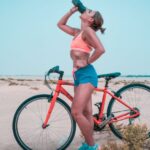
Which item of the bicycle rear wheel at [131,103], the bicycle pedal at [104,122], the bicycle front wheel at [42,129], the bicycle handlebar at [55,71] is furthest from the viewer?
the bicycle rear wheel at [131,103]

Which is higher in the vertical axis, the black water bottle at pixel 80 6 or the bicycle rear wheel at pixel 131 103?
the black water bottle at pixel 80 6

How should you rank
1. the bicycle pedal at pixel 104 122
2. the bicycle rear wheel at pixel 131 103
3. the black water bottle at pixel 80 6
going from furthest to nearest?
the bicycle rear wheel at pixel 131 103, the bicycle pedal at pixel 104 122, the black water bottle at pixel 80 6

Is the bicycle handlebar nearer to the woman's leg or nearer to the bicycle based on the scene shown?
the bicycle

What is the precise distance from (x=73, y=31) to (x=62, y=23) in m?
0.27

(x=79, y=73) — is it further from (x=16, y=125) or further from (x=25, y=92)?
(x=25, y=92)

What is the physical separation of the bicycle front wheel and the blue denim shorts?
0.81 meters

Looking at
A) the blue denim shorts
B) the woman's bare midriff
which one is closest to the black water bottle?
the woman's bare midriff

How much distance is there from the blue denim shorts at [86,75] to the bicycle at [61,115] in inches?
19.1

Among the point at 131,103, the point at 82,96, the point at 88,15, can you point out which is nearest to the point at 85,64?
the point at 82,96

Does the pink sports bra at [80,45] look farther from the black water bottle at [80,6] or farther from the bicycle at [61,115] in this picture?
the bicycle at [61,115]

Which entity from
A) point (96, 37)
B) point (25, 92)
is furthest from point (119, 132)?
point (25, 92)

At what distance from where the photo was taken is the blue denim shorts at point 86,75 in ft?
19.6

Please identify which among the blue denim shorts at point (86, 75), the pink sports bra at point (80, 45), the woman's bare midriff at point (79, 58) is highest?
the pink sports bra at point (80, 45)

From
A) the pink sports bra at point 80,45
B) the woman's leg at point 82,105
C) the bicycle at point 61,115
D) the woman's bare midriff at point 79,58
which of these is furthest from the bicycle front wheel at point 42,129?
the pink sports bra at point 80,45
